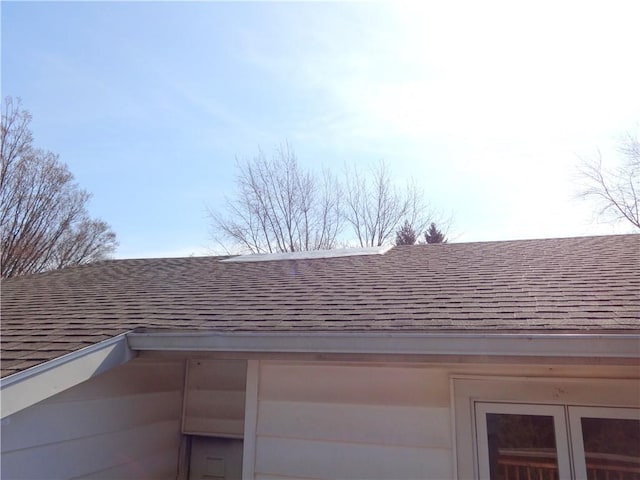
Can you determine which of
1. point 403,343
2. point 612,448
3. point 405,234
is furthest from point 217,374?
point 405,234

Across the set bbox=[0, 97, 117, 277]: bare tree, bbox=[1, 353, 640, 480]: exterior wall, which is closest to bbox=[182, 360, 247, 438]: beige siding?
bbox=[1, 353, 640, 480]: exterior wall

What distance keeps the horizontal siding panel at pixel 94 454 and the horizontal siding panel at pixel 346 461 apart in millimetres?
1091

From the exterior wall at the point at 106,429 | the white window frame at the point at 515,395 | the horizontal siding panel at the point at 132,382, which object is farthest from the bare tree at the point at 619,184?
the exterior wall at the point at 106,429

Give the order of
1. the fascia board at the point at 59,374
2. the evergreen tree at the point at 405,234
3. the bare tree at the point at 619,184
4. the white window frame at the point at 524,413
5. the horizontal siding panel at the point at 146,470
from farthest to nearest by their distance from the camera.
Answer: the evergreen tree at the point at 405,234
the bare tree at the point at 619,184
the horizontal siding panel at the point at 146,470
the white window frame at the point at 524,413
the fascia board at the point at 59,374

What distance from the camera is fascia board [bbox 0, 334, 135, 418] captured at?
7.68ft

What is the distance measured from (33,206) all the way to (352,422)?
1663cm

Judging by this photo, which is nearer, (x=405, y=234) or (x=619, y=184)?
(x=619, y=184)

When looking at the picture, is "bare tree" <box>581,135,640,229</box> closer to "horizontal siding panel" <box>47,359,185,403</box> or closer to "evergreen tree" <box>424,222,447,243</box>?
"evergreen tree" <box>424,222,447,243</box>

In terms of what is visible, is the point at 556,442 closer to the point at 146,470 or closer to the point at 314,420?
the point at 314,420

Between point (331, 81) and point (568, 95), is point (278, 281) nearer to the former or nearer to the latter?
point (331, 81)

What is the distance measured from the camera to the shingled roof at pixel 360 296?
2.89m

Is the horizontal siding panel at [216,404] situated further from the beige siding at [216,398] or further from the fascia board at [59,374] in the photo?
the fascia board at [59,374]

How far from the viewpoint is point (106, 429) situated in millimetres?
3301

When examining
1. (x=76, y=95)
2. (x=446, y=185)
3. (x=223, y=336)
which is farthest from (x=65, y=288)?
(x=446, y=185)
